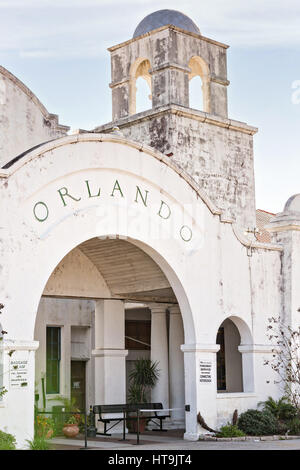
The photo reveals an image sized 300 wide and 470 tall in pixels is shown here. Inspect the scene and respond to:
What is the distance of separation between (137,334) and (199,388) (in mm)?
9320

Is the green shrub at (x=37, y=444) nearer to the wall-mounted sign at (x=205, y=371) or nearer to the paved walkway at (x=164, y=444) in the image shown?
the paved walkway at (x=164, y=444)

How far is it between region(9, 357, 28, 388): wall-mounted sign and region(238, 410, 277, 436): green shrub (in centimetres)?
647

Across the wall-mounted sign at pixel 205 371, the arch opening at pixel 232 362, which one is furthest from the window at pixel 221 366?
the wall-mounted sign at pixel 205 371

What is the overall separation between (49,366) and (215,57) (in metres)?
12.2

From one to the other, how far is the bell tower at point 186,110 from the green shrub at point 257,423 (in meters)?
8.89

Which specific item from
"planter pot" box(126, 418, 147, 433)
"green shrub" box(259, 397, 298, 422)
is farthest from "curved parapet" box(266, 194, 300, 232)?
"planter pot" box(126, 418, 147, 433)

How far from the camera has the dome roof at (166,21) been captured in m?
26.7

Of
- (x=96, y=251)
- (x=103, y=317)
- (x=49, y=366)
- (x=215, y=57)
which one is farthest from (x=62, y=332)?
(x=215, y=57)

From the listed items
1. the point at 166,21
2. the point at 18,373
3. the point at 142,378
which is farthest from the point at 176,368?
the point at 166,21

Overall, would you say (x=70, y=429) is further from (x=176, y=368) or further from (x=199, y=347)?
(x=176, y=368)

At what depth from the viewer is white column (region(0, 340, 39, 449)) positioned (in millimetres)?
14914

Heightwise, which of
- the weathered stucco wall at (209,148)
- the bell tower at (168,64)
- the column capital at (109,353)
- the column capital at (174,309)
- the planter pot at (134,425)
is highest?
the bell tower at (168,64)

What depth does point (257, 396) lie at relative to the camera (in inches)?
798
